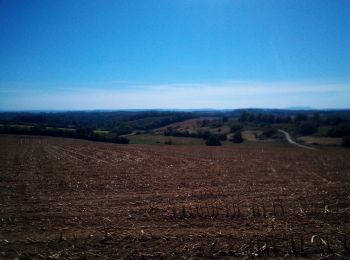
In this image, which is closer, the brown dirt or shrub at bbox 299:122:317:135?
the brown dirt

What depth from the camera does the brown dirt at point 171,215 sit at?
28.7 feet

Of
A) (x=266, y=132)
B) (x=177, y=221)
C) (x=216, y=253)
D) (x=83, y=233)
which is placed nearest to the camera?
(x=216, y=253)

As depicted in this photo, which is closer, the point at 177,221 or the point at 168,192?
the point at 177,221

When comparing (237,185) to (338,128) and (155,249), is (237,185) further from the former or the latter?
(338,128)

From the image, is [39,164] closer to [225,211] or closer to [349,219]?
[225,211]

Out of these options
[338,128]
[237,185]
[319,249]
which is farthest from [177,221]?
[338,128]

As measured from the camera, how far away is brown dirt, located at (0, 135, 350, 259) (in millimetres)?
8750

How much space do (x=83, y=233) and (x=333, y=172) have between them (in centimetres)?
1876

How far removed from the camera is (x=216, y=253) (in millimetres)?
8461

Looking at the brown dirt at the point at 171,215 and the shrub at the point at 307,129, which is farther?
the shrub at the point at 307,129

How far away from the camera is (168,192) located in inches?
625

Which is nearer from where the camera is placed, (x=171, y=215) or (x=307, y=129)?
(x=171, y=215)

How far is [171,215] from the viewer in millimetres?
11867

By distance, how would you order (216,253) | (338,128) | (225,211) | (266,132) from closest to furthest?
(216,253), (225,211), (338,128), (266,132)
